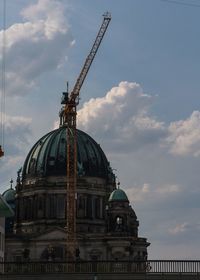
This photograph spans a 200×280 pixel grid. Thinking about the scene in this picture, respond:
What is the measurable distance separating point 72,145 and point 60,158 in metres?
3.65

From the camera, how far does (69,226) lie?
16912cm

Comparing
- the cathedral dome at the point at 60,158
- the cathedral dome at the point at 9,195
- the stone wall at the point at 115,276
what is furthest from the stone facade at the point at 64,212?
the stone wall at the point at 115,276

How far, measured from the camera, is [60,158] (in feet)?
593

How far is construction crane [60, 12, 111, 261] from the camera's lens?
547 feet

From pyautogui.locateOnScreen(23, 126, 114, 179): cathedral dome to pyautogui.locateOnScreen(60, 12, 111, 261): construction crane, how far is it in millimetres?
2988

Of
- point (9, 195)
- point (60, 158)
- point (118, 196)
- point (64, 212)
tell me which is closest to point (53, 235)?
point (64, 212)

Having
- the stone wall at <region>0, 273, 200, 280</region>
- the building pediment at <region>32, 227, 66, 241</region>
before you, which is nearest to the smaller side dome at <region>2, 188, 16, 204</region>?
the building pediment at <region>32, 227, 66, 241</region>

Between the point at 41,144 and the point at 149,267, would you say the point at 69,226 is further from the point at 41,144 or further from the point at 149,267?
the point at 149,267

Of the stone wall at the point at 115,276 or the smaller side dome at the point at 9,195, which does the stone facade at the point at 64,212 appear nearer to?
the smaller side dome at the point at 9,195

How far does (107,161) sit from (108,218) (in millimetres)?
17206

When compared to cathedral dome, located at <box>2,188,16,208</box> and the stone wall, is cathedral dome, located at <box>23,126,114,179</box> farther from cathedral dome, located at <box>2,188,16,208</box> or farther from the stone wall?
the stone wall

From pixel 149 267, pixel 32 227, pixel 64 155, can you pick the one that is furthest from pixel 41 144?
pixel 149 267

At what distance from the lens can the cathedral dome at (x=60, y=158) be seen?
591 ft

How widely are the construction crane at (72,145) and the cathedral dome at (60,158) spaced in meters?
2.99
